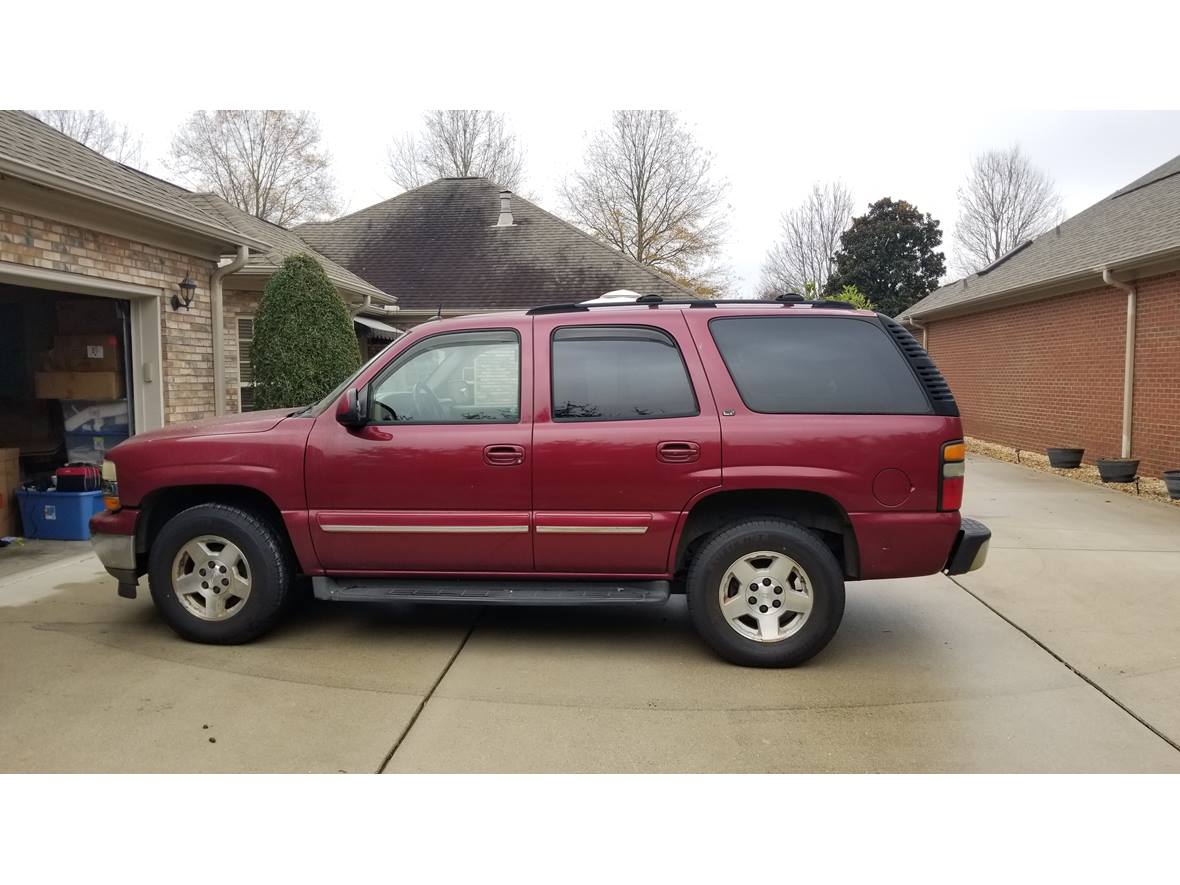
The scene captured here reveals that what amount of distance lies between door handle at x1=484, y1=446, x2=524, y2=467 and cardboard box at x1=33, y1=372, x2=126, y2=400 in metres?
5.98

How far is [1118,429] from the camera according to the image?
12562mm

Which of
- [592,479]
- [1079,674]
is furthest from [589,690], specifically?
[1079,674]

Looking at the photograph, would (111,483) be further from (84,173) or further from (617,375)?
(84,173)

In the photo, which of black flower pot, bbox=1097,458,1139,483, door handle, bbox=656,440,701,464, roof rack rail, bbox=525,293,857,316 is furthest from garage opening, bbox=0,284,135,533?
black flower pot, bbox=1097,458,1139,483

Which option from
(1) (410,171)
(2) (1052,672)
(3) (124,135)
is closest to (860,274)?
(1) (410,171)

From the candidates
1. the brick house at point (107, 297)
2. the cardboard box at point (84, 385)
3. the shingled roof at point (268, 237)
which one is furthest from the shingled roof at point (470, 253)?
the cardboard box at point (84, 385)

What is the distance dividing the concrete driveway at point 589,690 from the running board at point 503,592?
0.36 meters

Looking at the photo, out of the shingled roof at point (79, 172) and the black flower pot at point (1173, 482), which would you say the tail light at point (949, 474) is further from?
the black flower pot at point (1173, 482)

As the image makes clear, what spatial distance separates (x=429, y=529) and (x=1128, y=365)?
11.6 meters

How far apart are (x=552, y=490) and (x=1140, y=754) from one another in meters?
2.92

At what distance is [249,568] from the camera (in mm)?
4668

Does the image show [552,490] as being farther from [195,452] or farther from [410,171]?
[410,171]

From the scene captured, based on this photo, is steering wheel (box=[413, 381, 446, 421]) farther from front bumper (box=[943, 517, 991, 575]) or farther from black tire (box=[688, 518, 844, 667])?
front bumper (box=[943, 517, 991, 575])

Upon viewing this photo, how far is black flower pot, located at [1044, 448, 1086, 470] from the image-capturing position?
1333 cm
